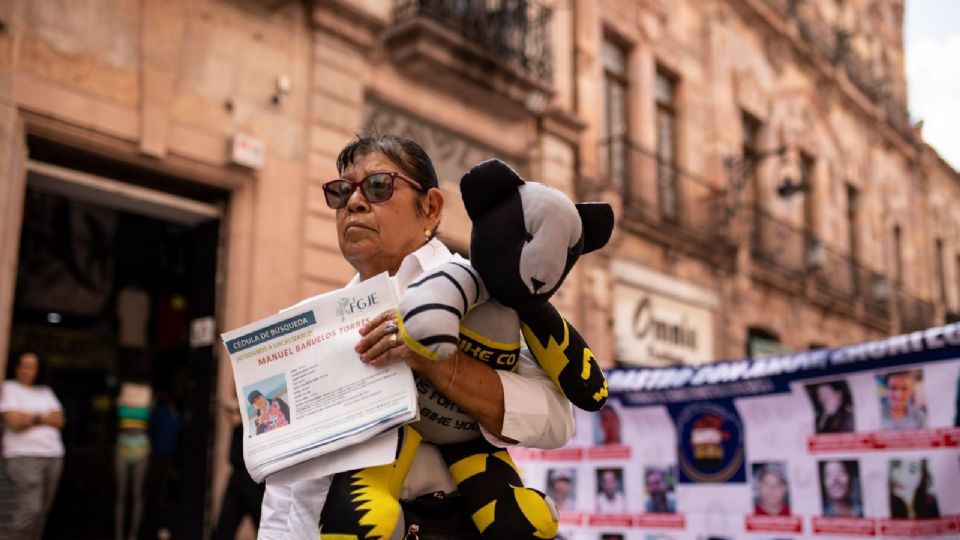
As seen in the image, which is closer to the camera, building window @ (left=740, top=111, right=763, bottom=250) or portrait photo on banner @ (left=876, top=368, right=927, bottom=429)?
portrait photo on banner @ (left=876, top=368, right=927, bottom=429)

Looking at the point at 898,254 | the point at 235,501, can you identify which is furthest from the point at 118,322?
the point at 898,254

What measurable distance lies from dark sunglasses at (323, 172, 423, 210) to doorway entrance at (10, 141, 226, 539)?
5973 mm

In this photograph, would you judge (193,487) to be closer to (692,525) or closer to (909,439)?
(692,525)

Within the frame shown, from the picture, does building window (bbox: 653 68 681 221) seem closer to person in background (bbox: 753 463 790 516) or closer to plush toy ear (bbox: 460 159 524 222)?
person in background (bbox: 753 463 790 516)

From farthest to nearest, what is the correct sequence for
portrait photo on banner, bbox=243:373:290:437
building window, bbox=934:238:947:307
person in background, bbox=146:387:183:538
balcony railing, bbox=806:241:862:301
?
building window, bbox=934:238:947:307, balcony railing, bbox=806:241:862:301, person in background, bbox=146:387:183:538, portrait photo on banner, bbox=243:373:290:437

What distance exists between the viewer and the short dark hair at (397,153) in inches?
88.6

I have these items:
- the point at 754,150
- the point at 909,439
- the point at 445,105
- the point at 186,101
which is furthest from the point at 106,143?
the point at 754,150

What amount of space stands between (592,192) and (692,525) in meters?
8.02

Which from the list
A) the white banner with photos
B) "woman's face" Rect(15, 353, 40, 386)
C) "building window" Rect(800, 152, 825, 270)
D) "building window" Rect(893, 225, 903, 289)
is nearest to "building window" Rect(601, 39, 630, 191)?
"building window" Rect(800, 152, 825, 270)

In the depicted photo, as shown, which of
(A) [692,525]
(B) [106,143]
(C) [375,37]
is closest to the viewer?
(A) [692,525]

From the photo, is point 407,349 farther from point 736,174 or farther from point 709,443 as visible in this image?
point 736,174

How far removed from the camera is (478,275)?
1926mm

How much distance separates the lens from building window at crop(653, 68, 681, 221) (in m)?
15.7

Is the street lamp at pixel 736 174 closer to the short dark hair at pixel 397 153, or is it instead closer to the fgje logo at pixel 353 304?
the short dark hair at pixel 397 153
